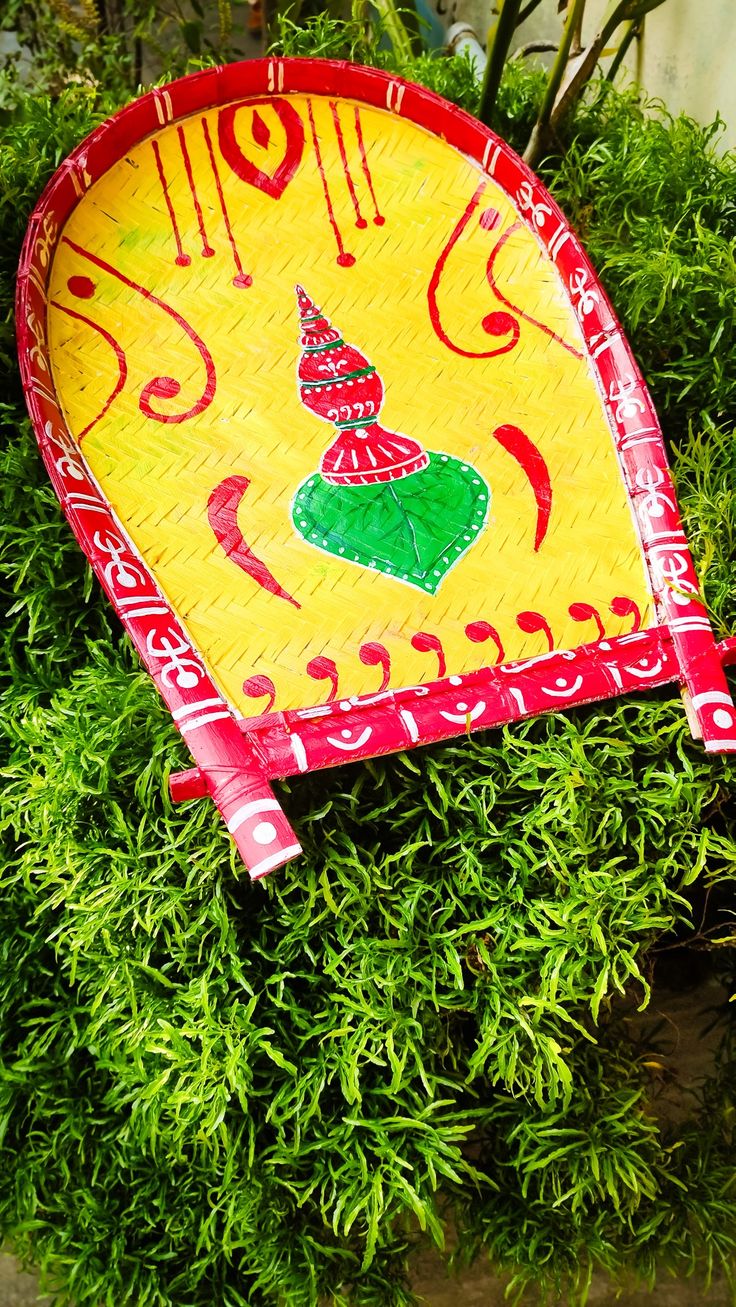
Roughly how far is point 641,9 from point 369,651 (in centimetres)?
98

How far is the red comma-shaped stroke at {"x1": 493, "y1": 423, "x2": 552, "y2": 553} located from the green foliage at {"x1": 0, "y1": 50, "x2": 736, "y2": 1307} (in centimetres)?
16

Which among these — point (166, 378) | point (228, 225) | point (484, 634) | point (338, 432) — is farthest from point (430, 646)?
point (228, 225)

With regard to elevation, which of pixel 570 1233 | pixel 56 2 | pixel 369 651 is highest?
pixel 56 2

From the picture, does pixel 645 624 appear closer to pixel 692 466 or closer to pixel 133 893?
pixel 692 466

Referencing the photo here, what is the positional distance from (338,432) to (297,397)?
2.3 inches

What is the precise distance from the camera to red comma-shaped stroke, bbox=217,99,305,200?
1.14 meters

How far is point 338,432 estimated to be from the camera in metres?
1.04

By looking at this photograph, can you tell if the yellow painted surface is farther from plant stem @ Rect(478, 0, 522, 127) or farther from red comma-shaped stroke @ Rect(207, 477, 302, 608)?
plant stem @ Rect(478, 0, 522, 127)

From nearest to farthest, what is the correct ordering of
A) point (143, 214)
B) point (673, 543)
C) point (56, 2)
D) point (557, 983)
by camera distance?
1. point (557, 983)
2. point (673, 543)
3. point (143, 214)
4. point (56, 2)

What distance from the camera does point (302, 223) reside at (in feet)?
3.75

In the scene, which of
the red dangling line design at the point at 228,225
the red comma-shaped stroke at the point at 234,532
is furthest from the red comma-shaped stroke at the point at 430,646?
the red dangling line design at the point at 228,225

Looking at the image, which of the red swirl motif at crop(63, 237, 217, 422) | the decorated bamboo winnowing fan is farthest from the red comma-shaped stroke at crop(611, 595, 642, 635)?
the red swirl motif at crop(63, 237, 217, 422)

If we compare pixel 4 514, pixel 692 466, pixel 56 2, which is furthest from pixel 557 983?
pixel 56 2

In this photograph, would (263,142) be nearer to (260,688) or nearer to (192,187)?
(192,187)
